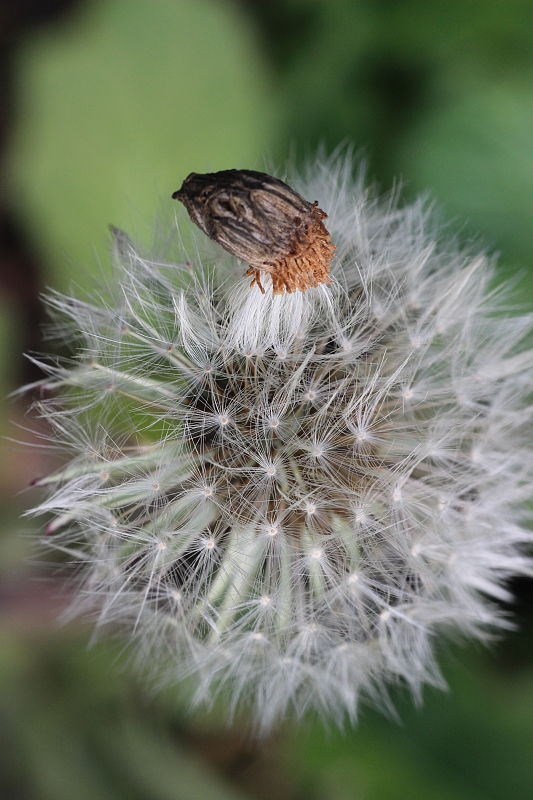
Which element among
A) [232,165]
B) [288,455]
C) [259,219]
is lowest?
[288,455]

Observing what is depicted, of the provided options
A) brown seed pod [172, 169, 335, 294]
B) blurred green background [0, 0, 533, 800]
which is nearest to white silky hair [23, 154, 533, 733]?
brown seed pod [172, 169, 335, 294]

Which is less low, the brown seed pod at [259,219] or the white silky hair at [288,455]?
the brown seed pod at [259,219]

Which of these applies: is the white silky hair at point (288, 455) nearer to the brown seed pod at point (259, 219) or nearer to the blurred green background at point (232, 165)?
the brown seed pod at point (259, 219)

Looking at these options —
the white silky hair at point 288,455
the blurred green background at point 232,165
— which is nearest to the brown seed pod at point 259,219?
the white silky hair at point 288,455

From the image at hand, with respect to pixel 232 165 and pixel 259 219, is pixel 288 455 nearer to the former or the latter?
pixel 259 219

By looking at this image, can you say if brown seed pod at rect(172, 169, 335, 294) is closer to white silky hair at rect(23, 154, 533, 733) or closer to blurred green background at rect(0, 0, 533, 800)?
white silky hair at rect(23, 154, 533, 733)

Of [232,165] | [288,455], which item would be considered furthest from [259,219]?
[232,165]

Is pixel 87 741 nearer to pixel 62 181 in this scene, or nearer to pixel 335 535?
pixel 335 535
